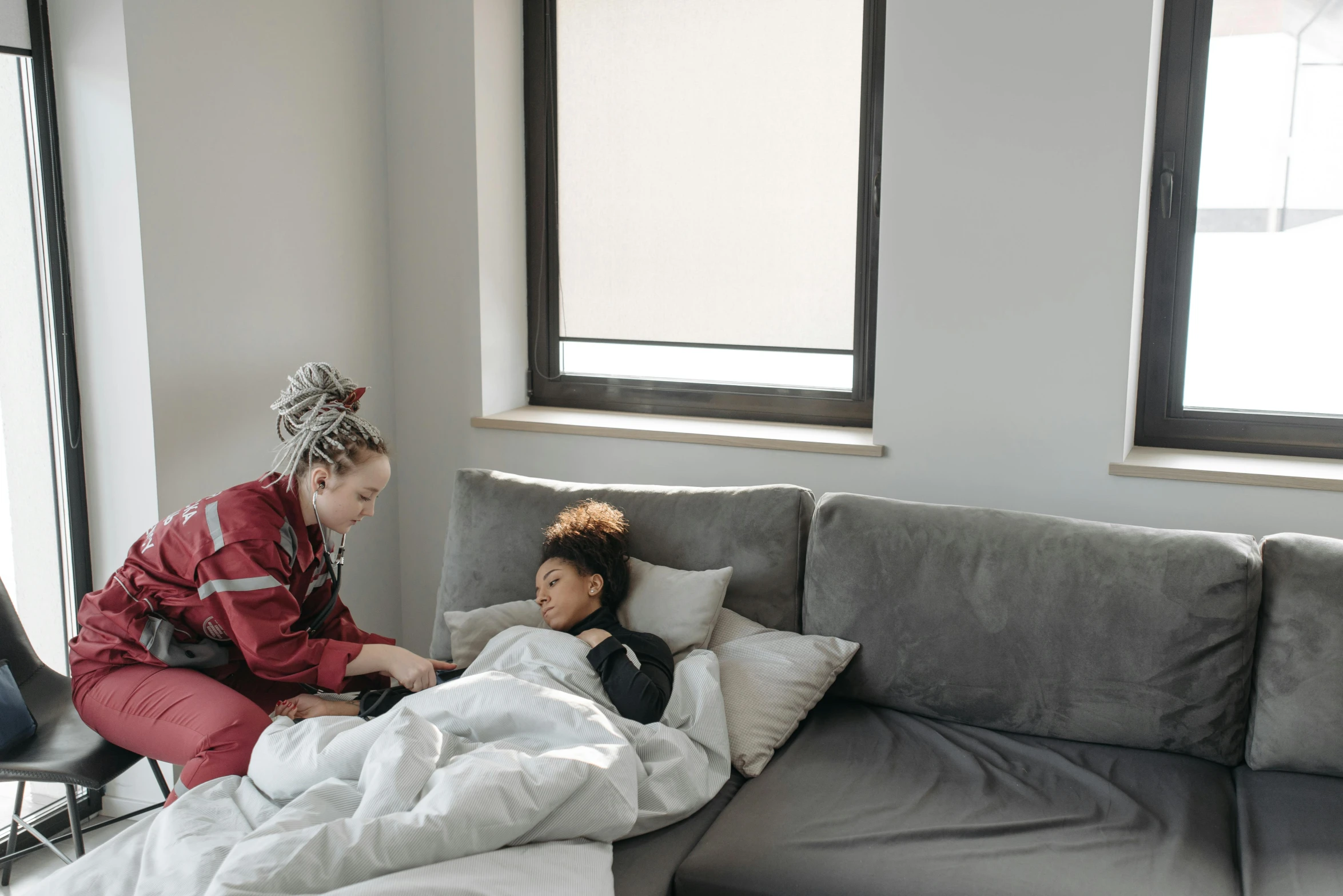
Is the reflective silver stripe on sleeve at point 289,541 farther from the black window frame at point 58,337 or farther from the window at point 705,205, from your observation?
the window at point 705,205

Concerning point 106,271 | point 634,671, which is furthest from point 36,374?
point 634,671

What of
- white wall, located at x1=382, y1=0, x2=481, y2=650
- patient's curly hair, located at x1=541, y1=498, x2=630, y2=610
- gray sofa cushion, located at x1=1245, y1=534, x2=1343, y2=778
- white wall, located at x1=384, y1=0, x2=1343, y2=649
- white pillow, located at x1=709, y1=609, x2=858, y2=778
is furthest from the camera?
white wall, located at x1=382, y1=0, x2=481, y2=650

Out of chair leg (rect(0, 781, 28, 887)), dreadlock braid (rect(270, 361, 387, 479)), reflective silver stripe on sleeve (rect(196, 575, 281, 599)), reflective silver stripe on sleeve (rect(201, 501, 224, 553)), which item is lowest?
chair leg (rect(0, 781, 28, 887))

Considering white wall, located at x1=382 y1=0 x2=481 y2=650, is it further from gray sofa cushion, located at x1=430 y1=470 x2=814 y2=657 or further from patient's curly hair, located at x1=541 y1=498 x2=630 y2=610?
patient's curly hair, located at x1=541 y1=498 x2=630 y2=610

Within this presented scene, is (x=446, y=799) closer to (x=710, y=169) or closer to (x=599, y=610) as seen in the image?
(x=599, y=610)

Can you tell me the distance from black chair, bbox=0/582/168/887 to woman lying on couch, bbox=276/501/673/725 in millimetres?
339

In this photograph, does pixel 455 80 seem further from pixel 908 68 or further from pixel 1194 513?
pixel 1194 513

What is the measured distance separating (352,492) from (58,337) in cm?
90

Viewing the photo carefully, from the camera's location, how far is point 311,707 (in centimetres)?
205

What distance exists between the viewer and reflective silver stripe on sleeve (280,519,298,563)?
208 centimetres

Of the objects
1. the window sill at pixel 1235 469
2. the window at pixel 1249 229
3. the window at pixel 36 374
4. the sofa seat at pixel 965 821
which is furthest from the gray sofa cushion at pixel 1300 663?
the window at pixel 36 374

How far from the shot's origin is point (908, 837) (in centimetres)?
178

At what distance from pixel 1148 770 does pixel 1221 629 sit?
302 millimetres

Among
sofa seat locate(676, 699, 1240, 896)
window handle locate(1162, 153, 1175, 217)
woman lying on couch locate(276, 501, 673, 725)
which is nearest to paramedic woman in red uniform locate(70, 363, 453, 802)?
woman lying on couch locate(276, 501, 673, 725)
